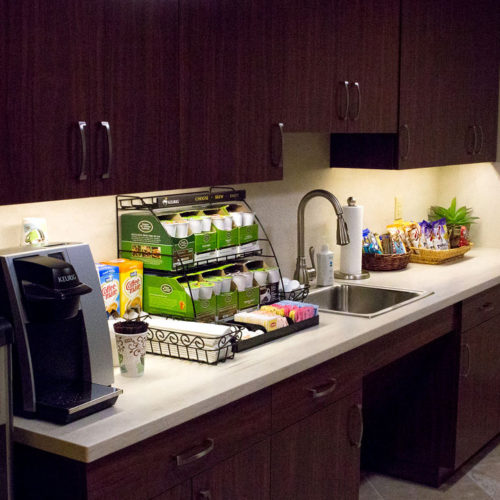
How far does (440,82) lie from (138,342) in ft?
7.28

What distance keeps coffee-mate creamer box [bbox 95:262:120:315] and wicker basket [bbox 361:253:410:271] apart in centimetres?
160

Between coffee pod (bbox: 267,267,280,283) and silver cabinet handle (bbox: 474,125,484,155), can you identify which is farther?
silver cabinet handle (bbox: 474,125,484,155)

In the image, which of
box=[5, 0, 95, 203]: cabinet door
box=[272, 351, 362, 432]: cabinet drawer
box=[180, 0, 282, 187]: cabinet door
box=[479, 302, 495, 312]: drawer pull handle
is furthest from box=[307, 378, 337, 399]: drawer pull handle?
box=[479, 302, 495, 312]: drawer pull handle

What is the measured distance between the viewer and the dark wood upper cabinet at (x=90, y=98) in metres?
1.87

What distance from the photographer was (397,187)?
432 cm

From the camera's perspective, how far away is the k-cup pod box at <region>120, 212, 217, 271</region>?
2.54 metres

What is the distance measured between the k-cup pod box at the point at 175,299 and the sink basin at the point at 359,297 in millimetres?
756

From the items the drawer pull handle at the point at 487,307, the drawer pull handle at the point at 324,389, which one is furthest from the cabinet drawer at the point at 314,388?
the drawer pull handle at the point at 487,307

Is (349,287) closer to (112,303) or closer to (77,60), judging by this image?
(112,303)

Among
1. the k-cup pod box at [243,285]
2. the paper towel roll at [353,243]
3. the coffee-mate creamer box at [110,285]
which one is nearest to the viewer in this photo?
the coffee-mate creamer box at [110,285]

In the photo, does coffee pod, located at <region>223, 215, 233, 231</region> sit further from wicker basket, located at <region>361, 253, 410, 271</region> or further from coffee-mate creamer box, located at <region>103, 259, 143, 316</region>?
wicker basket, located at <region>361, 253, 410, 271</region>

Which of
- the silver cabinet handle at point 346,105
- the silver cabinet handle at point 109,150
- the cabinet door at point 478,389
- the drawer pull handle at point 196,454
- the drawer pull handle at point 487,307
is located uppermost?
the silver cabinet handle at point 346,105

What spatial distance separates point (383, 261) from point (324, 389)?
4.44 feet

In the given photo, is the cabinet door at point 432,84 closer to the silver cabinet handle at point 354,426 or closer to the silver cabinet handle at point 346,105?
the silver cabinet handle at point 346,105
